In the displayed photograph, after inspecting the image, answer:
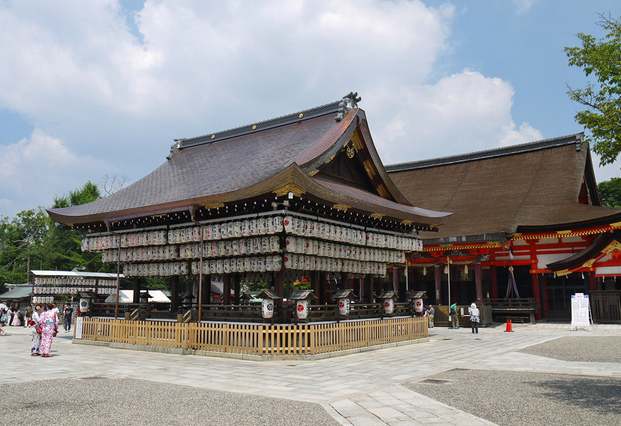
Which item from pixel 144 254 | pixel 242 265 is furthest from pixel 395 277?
pixel 144 254

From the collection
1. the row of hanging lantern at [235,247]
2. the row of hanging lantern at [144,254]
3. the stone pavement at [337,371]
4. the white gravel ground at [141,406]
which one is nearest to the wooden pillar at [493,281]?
the stone pavement at [337,371]

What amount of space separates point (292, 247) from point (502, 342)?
34.7 feet

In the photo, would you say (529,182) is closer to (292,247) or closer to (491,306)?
(491,306)

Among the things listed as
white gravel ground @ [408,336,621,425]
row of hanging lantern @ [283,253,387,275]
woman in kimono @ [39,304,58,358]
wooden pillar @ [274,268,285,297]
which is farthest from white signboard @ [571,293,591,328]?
woman in kimono @ [39,304,58,358]

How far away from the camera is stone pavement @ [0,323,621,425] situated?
8289 mm

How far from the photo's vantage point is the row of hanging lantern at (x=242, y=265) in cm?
1622

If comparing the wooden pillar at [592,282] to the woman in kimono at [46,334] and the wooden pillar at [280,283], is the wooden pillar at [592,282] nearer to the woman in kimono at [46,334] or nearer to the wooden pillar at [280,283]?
the wooden pillar at [280,283]

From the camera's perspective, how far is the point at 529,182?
34.0m

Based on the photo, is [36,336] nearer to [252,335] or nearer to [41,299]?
[252,335]

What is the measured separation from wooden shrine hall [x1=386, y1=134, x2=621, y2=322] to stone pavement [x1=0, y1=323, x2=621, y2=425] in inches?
429

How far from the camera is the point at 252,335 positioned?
14977 mm

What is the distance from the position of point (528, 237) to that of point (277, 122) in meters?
16.9

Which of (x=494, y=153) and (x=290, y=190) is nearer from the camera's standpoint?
(x=290, y=190)

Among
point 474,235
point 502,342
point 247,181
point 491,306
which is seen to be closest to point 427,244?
point 474,235
